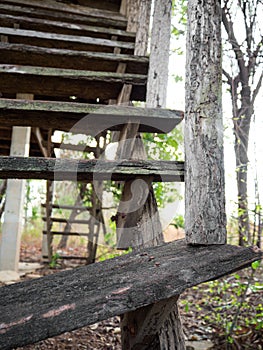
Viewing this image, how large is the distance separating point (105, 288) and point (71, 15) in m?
2.52

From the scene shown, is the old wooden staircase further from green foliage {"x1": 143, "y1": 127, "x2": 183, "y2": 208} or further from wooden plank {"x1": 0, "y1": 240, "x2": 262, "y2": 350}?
green foliage {"x1": 143, "y1": 127, "x2": 183, "y2": 208}

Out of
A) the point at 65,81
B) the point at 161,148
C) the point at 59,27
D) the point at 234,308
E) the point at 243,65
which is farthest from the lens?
the point at 243,65

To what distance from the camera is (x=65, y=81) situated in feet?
6.29

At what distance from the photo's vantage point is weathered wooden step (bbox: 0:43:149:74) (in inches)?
84.4

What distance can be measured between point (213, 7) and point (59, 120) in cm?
76

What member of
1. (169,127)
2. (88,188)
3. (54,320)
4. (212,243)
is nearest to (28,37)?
(169,127)

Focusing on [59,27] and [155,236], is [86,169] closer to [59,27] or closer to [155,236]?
[155,236]

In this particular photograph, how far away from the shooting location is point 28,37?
2400mm

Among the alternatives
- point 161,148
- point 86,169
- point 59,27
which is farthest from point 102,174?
point 161,148

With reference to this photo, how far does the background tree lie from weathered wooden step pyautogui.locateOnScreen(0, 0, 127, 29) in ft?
3.12

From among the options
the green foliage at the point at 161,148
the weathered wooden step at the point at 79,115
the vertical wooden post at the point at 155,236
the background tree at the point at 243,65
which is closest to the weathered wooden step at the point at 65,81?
the vertical wooden post at the point at 155,236

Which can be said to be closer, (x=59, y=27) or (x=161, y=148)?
(x=59, y=27)

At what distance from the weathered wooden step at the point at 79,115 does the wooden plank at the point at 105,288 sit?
1.87 feet

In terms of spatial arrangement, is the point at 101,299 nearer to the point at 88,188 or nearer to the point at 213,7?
the point at 213,7
